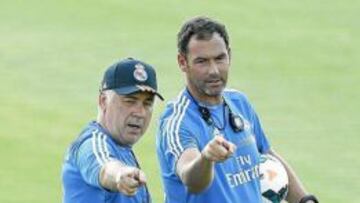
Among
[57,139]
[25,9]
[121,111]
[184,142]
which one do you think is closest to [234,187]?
[184,142]

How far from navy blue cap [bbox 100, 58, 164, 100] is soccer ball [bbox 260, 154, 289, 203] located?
5.23ft

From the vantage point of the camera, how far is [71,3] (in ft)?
65.9

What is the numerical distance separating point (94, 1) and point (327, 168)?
7267 mm

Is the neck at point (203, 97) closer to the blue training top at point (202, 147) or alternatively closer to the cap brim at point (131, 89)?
the blue training top at point (202, 147)

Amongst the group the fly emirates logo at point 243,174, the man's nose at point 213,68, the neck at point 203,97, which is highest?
the man's nose at point 213,68

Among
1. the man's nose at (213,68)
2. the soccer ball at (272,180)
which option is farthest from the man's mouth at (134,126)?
the soccer ball at (272,180)

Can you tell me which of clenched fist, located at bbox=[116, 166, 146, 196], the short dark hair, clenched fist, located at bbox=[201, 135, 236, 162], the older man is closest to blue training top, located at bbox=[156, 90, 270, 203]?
the short dark hair

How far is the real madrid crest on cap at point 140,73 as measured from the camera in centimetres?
744

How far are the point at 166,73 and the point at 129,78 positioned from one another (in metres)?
9.39

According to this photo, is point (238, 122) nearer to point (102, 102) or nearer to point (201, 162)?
point (201, 162)

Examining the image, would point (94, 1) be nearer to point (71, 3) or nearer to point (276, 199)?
point (71, 3)

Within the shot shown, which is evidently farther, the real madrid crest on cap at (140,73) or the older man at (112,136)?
the real madrid crest on cap at (140,73)

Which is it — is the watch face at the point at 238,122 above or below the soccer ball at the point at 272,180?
above

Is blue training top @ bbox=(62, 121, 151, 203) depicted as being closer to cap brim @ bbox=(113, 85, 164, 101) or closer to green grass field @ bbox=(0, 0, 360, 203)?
cap brim @ bbox=(113, 85, 164, 101)
